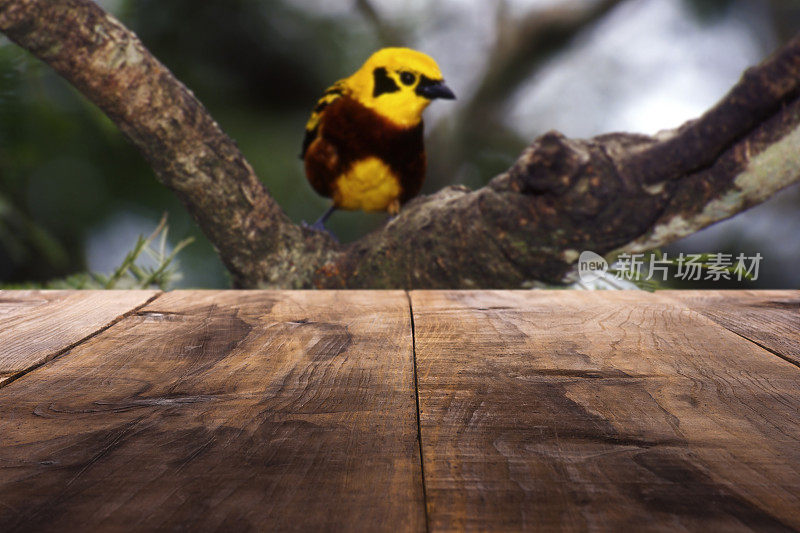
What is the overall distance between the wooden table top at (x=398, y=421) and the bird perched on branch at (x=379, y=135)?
0.81m

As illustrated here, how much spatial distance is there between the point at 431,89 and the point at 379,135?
0.14m

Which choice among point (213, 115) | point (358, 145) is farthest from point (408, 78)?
point (213, 115)

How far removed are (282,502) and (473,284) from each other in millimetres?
971

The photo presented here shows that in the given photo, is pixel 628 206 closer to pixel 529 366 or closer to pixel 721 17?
pixel 529 366

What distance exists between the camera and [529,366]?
539mm

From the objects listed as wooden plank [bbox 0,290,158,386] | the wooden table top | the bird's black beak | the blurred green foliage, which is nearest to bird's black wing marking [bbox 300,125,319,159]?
the blurred green foliage

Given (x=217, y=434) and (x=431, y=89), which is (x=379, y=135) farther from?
(x=217, y=434)

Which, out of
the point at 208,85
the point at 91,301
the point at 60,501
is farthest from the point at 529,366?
the point at 208,85

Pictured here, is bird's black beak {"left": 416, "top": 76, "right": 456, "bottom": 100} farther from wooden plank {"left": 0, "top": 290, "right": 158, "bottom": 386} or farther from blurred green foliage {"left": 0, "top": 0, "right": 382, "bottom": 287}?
wooden plank {"left": 0, "top": 290, "right": 158, "bottom": 386}

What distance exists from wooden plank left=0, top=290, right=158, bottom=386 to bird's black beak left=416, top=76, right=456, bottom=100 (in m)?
0.81

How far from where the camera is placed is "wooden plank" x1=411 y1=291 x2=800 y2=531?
32cm

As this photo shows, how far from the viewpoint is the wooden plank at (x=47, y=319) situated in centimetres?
57

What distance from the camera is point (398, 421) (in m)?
0.42

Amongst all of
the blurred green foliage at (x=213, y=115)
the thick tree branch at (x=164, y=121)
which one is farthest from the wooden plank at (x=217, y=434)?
the blurred green foliage at (x=213, y=115)
